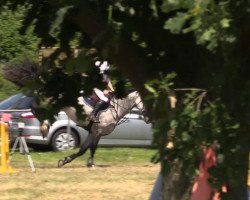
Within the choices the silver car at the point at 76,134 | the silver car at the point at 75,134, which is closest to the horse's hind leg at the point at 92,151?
the silver car at the point at 75,134

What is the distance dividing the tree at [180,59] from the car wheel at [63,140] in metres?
12.5

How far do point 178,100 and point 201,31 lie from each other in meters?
0.55

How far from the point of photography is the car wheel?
53.2ft

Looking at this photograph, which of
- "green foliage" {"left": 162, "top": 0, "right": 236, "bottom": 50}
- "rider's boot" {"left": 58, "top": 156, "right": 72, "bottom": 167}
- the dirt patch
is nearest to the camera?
"green foliage" {"left": 162, "top": 0, "right": 236, "bottom": 50}

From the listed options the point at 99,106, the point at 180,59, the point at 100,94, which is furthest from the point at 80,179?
the point at 180,59

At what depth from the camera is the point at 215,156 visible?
300cm

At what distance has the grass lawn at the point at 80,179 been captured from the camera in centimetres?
988

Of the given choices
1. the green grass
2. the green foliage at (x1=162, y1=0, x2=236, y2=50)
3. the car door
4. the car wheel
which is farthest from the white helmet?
the car wheel

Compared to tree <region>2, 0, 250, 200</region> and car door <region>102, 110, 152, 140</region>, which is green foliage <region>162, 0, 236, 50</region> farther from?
car door <region>102, 110, 152, 140</region>

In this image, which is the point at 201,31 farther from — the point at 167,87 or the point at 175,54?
the point at 175,54

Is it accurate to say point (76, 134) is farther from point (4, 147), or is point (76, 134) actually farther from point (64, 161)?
point (4, 147)

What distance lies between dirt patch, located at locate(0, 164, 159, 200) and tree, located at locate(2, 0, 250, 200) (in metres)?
6.18

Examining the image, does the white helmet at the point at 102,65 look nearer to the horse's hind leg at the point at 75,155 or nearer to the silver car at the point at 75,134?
the horse's hind leg at the point at 75,155

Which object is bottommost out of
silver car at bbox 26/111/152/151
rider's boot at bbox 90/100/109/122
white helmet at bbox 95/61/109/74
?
silver car at bbox 26/111/152/151
